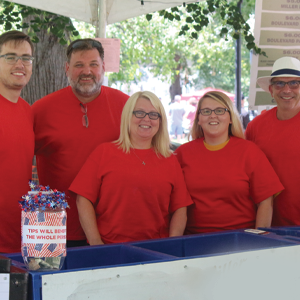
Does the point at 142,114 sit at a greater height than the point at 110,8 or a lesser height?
lesser

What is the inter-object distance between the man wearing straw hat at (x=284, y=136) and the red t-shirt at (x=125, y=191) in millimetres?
788

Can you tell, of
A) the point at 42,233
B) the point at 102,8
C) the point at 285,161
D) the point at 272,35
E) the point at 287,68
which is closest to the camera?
the point at 42,233

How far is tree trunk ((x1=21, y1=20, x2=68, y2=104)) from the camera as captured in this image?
171 inches

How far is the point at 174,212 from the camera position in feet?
8.42

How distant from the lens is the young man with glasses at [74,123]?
2.78 meters

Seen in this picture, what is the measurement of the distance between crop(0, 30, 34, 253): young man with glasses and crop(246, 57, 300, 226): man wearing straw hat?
1538mm

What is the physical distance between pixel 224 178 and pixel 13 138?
1243 millimetres

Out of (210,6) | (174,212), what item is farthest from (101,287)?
(210,6)

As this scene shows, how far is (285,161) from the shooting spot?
2768 millimetres

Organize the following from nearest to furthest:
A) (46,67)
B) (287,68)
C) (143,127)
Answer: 1. (143,127)
2. (287,68)
3. (46,67)

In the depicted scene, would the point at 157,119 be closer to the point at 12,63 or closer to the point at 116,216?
the point at 116,216

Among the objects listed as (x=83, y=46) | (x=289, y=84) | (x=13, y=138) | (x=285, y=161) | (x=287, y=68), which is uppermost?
(x=83, y=46)

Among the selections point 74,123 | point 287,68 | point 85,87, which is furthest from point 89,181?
point 287,68

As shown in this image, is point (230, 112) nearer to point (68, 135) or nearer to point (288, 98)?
point (288, 98)
